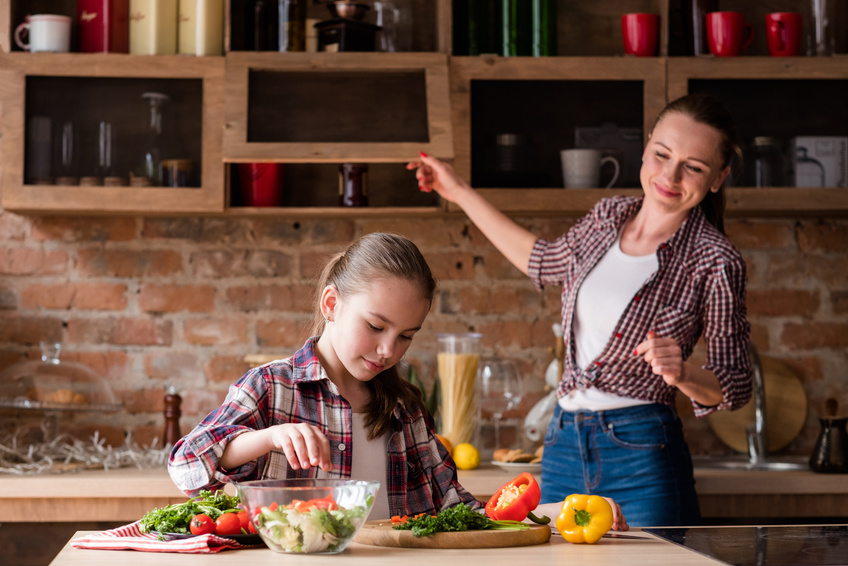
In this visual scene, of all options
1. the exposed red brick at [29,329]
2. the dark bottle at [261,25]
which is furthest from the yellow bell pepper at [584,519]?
the exposed red brick at [29,329]

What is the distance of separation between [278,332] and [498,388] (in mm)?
688

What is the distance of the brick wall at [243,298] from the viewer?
2.80 metres

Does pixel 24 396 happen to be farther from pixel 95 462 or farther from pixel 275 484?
pixel 275 484

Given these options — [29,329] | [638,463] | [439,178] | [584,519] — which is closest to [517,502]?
[584,519]

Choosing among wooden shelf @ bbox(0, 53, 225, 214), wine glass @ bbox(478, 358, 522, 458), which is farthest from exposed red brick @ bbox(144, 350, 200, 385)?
wine glass @ bbox(478, 358, 522, 458)

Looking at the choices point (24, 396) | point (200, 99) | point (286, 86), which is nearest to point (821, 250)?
point (286, 86)

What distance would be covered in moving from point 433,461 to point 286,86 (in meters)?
1.24

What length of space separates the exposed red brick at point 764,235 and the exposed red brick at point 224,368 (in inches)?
61.3

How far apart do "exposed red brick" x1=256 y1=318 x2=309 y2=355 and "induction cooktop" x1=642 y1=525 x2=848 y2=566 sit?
5.21 ft

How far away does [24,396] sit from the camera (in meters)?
2.49

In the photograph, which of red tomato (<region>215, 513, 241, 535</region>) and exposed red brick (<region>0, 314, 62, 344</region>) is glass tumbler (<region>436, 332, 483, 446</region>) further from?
red tomato (<region>215, 513, 241, 535</region>)

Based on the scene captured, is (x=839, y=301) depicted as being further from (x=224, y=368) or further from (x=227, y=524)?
(x=227, y=524)

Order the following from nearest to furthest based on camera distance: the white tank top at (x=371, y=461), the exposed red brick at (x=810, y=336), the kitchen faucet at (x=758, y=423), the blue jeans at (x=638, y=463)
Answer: the white tank top at (x=371, y=461) → the blue jeans at (x=638, y=463) → the kitchen faucet at (x=758, y=423) → the exposed red brick at (x=810, y=336)

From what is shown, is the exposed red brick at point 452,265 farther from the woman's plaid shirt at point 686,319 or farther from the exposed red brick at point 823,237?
the exposed red brick at point 823,237
